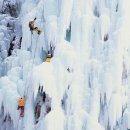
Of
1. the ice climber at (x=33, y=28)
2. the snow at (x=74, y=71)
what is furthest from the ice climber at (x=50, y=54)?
the ice climber at (x=33, y=28)

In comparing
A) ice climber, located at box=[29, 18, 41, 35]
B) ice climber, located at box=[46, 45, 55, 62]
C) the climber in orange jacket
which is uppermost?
ice climber, located at box=[29, 18, 41, 35]

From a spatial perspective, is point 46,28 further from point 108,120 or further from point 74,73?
point 108,120

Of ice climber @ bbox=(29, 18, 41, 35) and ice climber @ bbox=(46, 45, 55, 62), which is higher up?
ice climber @ bbox=(29, 18, 41, 35)

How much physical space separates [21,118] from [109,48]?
2751 millimetres

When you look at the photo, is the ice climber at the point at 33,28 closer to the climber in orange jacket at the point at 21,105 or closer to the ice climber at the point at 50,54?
the ice climber at the point at 50,54

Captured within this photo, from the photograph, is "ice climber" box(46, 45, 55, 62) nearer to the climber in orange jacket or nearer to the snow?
the snow

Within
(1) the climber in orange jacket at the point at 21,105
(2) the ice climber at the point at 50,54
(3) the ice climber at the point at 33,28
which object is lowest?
(1) the climber in orange jacket at the point at 21,105

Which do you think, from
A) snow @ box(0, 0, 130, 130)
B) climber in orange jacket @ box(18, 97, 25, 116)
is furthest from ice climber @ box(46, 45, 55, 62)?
climber in orange jacket @ box(18, 97, 25, 116)

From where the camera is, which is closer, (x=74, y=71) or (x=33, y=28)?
(x=74, y=71)

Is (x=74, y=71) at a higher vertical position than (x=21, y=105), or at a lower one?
higher

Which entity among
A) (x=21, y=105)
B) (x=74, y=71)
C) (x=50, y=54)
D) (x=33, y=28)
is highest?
(x=33, y=28)

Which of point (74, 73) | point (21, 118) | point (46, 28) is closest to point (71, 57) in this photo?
point (74, 73)

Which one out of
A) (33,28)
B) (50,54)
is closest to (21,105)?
(50,54)

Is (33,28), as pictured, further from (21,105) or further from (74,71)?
(21,105)
